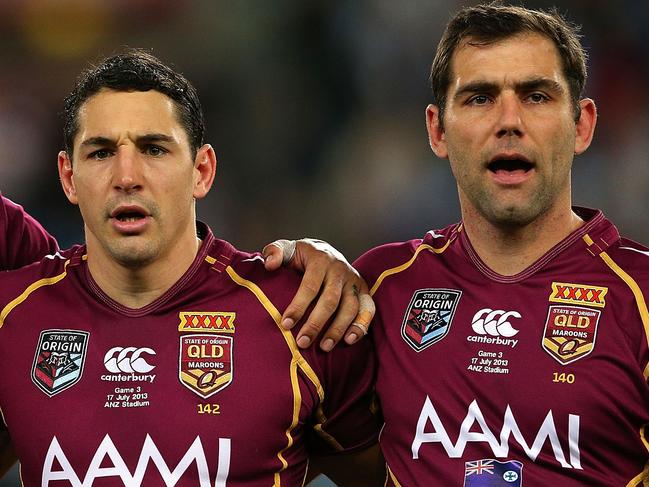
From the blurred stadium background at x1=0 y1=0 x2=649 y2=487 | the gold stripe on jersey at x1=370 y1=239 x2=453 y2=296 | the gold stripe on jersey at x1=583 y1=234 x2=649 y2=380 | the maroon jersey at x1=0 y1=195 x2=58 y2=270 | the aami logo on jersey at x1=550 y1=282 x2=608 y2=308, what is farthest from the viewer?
the blurred stadium background at x1=0 y1=0 x2=649 y2=487

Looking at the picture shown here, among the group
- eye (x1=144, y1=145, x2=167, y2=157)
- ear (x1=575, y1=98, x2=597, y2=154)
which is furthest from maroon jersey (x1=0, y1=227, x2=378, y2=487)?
ear (x1=575, y1=98, x2=597, y2=154)

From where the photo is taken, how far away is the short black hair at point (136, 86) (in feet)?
10.6

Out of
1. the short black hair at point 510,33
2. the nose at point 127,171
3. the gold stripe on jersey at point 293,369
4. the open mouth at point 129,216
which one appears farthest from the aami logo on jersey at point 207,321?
the short black hair at point 510,33

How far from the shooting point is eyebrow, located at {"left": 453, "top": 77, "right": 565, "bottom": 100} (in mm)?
3111

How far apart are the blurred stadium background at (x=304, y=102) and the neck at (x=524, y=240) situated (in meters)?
3.44

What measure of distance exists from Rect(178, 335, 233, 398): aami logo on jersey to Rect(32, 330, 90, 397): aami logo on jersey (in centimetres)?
31

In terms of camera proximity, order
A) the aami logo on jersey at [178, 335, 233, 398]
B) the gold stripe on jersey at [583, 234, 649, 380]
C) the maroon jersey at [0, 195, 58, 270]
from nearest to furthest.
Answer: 1. the gold stripe on jersey at [583, 234, 649, 380]
2. the aami logo on jersey at [178, 335, 233, 398]
3. the maroon jersey at [0, 195, 58, 270]

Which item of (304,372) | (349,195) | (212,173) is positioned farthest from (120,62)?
(349,195)

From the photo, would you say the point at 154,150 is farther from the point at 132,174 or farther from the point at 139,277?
the point at 139,277

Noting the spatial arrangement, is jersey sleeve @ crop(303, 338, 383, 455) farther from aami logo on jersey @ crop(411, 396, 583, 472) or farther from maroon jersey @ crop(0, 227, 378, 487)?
aami logo on jersey @ crop(411, 396, 583, 472)

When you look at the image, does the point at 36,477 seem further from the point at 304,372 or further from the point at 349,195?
the point at 349,195

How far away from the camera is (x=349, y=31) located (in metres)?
7.10

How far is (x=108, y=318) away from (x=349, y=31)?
4308 mm

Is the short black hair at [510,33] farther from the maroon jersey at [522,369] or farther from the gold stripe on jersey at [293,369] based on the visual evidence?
the gold stripe on jersey at [293,369]
